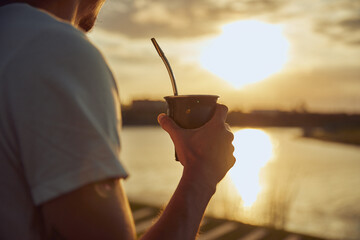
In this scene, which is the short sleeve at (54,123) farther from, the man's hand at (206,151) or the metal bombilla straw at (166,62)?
the metal bombilla straw at (166,62)

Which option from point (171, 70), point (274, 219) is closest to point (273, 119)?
point (274, 219)

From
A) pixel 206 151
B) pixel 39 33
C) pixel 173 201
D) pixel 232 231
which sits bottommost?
pixel 232 231

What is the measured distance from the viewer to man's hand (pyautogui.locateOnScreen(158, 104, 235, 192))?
937mm

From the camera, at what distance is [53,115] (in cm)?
58

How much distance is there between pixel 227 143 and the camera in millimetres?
979

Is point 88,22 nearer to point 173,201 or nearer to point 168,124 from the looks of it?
point 168,124

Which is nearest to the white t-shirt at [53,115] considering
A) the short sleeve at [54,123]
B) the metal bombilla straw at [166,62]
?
the short sleeve at [54,123]

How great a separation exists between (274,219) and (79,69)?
528 cm

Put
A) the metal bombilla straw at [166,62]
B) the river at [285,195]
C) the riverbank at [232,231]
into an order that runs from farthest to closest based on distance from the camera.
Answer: the river at [285,195] → the riverbank at [232,231] → the metal bombilla straw at [166,62]

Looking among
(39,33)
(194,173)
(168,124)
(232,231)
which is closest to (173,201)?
(194,173)

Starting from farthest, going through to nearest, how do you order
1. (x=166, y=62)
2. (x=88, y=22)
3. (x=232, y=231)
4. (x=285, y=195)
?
(x=285, y=195), (x=232, y=231), (x=166, y=62), (x=88, y=22)

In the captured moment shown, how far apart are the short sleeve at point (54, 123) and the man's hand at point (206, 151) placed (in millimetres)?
373

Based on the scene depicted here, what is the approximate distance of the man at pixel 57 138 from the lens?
58 cm

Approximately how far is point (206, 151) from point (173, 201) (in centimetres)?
15
